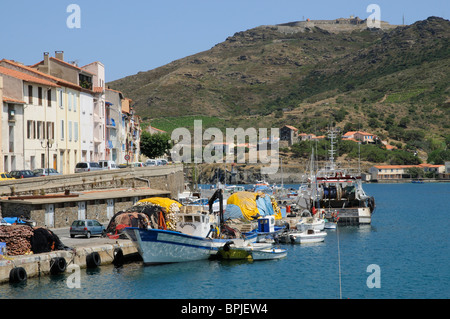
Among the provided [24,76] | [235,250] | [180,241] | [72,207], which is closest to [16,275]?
[180,241]

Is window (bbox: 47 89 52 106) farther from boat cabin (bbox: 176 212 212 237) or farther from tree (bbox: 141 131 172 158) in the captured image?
tree (bbox: 141 131 172 158)

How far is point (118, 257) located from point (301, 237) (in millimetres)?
19103

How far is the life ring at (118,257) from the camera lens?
3878 centimetres

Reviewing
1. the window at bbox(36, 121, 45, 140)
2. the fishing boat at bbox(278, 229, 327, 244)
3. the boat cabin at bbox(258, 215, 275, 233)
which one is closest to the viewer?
the boat cabin at bbox(258, 215, 275, 233)

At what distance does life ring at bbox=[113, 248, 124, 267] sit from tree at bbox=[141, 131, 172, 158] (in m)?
78.3

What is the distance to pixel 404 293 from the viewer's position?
114ft

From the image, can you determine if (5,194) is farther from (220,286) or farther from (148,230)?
(220,286)

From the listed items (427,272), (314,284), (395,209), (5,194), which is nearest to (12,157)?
(5,194)

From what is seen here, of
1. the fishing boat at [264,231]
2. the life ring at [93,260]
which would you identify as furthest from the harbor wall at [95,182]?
the fishing boat at [264,231]

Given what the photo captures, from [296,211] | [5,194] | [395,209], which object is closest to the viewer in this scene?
[5,194]

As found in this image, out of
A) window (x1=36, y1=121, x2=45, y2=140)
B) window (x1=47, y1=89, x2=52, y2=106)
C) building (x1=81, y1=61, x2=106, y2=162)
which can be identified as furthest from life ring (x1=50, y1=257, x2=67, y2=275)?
building (x1=81, y1=61, x2=106, y2=162)

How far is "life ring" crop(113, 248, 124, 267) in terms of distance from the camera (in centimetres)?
3878

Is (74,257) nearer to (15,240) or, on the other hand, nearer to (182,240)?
(15,240)

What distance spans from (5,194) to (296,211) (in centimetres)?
3976
